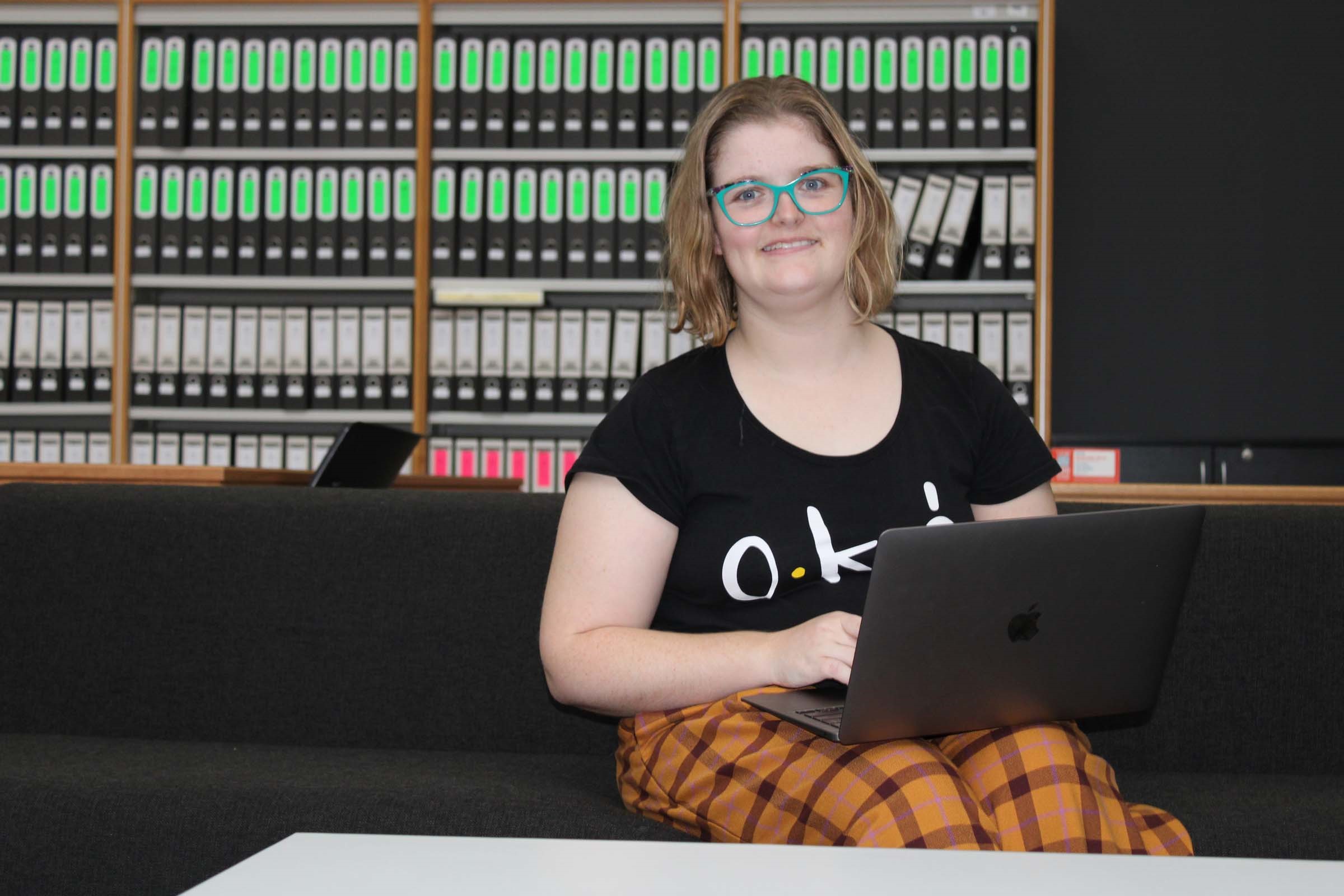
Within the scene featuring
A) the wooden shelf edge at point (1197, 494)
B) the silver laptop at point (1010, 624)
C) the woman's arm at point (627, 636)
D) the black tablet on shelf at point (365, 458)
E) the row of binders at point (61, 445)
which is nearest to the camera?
the silver laptop at point (1010, 624)

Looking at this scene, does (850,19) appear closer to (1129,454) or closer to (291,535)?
(1129,454)

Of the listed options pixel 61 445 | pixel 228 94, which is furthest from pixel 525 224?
pixel 61 445

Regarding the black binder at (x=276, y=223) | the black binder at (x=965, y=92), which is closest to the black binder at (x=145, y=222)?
the black binder at (x=276, y=223)

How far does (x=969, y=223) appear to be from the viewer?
3455mm

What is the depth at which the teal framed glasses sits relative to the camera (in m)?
1.30

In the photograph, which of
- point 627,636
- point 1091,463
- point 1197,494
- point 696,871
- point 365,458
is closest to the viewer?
point 696,871

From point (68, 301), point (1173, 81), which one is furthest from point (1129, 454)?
point (68, 301)

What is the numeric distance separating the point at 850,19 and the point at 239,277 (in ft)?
6.26

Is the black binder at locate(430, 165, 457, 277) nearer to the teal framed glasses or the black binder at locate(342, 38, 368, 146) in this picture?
the black binder at locate(342, 38, 368, 146)

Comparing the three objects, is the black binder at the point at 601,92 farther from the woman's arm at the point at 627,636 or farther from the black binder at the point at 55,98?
the woman's arm at the point at 627,636

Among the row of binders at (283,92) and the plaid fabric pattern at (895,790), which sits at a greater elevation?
the row of binders at (283,92)

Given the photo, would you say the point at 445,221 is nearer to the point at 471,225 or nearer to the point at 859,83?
the point at 471,225

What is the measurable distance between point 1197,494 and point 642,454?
106cm

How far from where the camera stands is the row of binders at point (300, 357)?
138 inches
